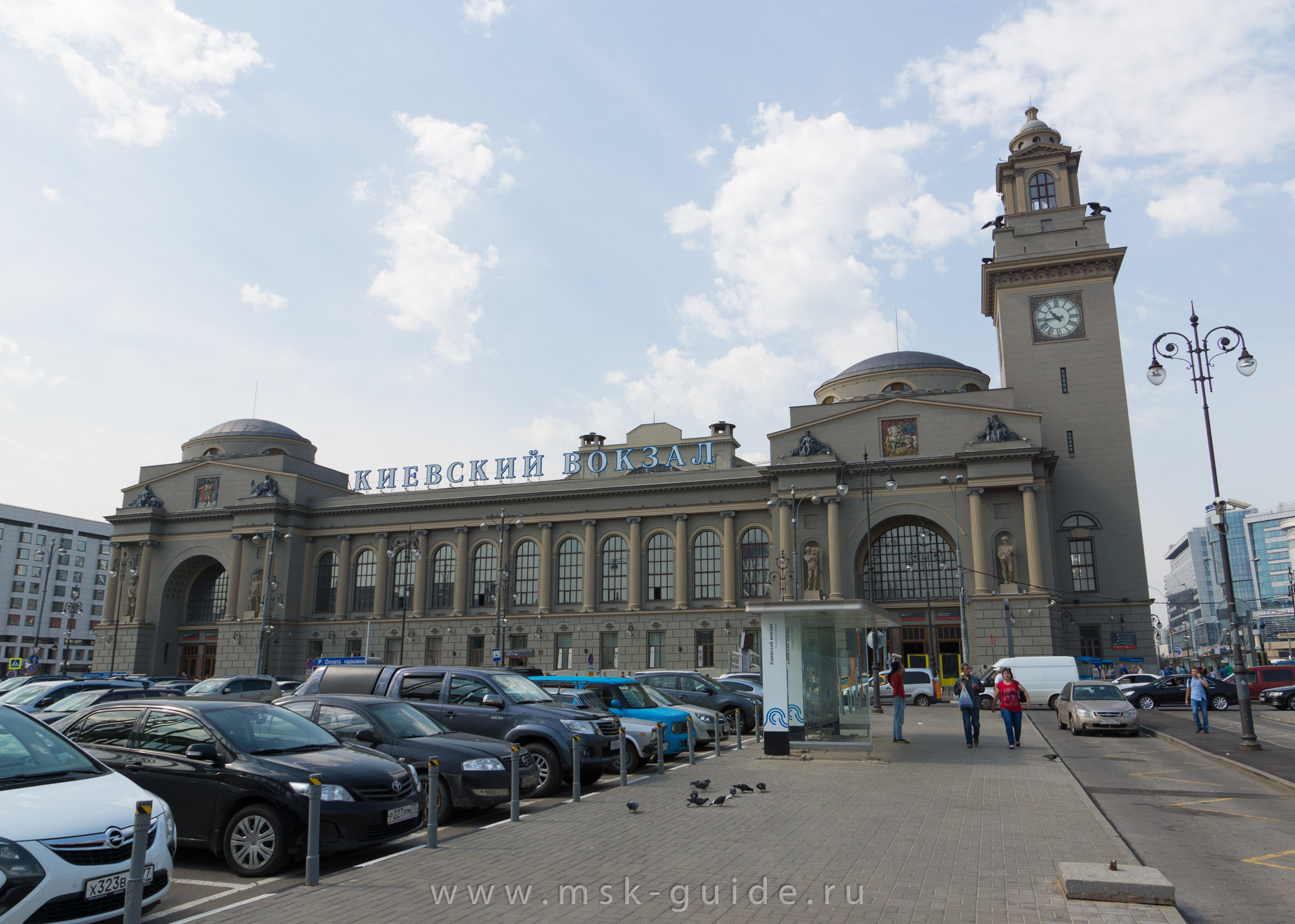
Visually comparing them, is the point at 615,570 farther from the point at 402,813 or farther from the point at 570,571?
the point at 402,813

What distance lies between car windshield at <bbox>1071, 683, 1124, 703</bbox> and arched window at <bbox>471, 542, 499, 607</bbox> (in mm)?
43394

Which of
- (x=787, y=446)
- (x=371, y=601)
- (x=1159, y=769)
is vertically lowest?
(x=1159, y=769)

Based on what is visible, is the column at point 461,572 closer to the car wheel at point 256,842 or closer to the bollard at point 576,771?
the bollard at point 576,771

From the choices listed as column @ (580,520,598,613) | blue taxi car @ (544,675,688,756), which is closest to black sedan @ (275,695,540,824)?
blue taxi car @ (544,675,688,756)

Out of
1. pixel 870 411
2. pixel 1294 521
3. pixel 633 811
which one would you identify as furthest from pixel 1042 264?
pixel 1294 521

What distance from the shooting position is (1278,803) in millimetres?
13312

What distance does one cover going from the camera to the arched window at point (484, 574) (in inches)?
2480

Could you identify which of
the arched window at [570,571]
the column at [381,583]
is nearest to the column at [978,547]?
the arched window at [570,571]

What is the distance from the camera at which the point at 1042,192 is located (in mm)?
59281

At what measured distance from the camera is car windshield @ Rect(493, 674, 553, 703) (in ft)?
51.5

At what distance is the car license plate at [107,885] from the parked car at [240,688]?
2500 cm

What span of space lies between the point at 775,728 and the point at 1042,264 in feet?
155

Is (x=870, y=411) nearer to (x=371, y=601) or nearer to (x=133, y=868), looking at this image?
(x=371, y=601)

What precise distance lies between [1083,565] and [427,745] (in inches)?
1942
